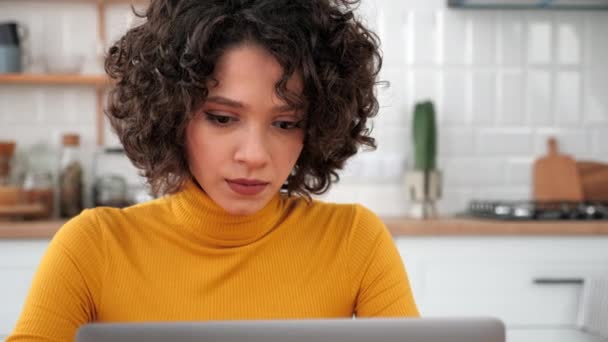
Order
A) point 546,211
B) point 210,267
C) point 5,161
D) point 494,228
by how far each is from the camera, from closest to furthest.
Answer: point 210,267
point 494,228
point 546,211
point 5,161

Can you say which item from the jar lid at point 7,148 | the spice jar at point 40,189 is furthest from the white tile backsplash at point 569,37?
the jar lid at point 7,148

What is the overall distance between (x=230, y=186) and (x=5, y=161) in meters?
2.32

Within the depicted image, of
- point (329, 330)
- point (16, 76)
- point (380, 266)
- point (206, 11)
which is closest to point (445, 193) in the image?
point (16, 76)

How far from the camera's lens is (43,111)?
11.6 ft

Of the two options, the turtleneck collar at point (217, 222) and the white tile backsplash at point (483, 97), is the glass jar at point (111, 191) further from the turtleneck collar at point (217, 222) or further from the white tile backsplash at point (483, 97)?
the turtleneck collar at point (217, 222)

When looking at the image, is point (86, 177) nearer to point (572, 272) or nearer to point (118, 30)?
point (118, 30)

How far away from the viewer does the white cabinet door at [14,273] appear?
2.87 m

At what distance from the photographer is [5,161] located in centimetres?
331

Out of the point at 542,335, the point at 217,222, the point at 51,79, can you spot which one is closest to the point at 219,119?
the point at 217,222

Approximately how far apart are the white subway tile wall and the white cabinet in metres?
0.60

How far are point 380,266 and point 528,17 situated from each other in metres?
2.51

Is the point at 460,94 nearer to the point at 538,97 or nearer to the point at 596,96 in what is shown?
the point at 538,97

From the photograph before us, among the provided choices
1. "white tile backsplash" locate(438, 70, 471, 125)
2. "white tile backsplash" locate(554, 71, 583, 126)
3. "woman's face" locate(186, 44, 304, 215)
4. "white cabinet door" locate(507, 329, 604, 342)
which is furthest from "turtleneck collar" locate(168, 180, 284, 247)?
"white tile backsplash" locate(554, 71, 583, 126)

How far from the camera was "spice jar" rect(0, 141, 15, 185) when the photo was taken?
329 centimetres
